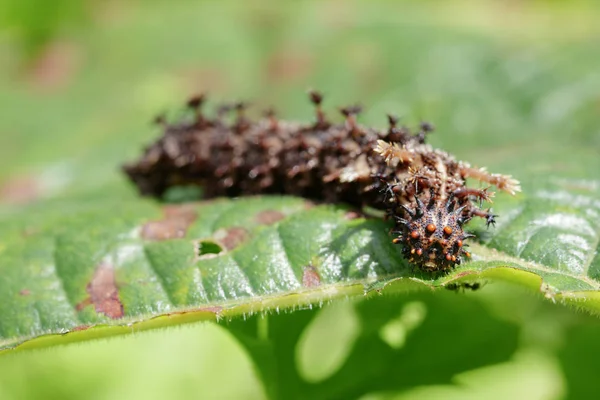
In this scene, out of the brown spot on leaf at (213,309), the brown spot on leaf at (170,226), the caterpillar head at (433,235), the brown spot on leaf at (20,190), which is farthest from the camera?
the brown spot on leaf at (20,190)

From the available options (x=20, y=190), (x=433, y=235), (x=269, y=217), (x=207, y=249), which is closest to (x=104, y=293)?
(x=207, y=249)

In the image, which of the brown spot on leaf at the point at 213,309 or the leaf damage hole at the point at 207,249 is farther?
the leaf damage hole at the point at 207,249

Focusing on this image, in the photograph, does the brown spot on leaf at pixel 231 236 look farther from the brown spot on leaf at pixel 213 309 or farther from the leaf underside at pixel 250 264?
the brown spot on leaf at pixel 213 309

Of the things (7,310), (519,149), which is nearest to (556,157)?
(519,149)

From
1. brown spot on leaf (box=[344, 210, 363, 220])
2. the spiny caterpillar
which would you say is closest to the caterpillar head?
the spiny caterpillar

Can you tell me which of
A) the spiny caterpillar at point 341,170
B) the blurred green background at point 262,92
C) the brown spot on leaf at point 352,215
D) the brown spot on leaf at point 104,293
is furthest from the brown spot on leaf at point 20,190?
the brown spot on leaf at point 352,215

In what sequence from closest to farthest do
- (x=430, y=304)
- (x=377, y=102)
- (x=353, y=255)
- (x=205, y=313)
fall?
(x=205, y=313)
(x=353, y=255)
(x=430, y=304)
(x=377, y=102)

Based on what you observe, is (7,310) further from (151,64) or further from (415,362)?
(151,64)
